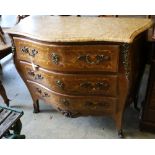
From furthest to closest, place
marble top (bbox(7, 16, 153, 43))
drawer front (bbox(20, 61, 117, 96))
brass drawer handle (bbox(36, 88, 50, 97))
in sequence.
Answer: brass drawer handle (bbox(36, 88, 50, 97))
drawer front (bbox(20, 61, 117, 96))
marble top (bbox(7, 16, 153, 43))

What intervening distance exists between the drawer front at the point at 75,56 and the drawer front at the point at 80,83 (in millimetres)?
53

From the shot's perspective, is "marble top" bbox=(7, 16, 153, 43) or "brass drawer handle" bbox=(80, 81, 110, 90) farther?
"brass drawer handle" bbox=(80, 81, 110, 90)

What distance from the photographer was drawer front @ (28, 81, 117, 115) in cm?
156

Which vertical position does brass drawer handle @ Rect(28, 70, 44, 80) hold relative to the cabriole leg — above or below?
above

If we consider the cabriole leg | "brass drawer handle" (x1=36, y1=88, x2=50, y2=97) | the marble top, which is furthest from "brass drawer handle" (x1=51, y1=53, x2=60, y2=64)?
the cabriole leg

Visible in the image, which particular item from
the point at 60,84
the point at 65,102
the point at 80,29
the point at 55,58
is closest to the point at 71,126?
the point at 65,102

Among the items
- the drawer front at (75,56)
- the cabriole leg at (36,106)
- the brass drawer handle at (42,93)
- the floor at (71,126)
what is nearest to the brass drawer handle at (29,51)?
the drawer front at (75,56)

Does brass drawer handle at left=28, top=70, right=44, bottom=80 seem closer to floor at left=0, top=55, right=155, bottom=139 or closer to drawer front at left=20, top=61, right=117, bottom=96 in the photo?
drawer front at left=20, top=61, right=117, bottom=96

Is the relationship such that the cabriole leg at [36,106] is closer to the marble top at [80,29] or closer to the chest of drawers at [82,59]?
the chest of drawers at [82,59]

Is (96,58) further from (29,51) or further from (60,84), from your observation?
(29,51)

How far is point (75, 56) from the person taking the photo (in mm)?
1358

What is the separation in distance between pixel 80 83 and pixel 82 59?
0.18 meters

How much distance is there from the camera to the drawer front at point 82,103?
5.10 ft
